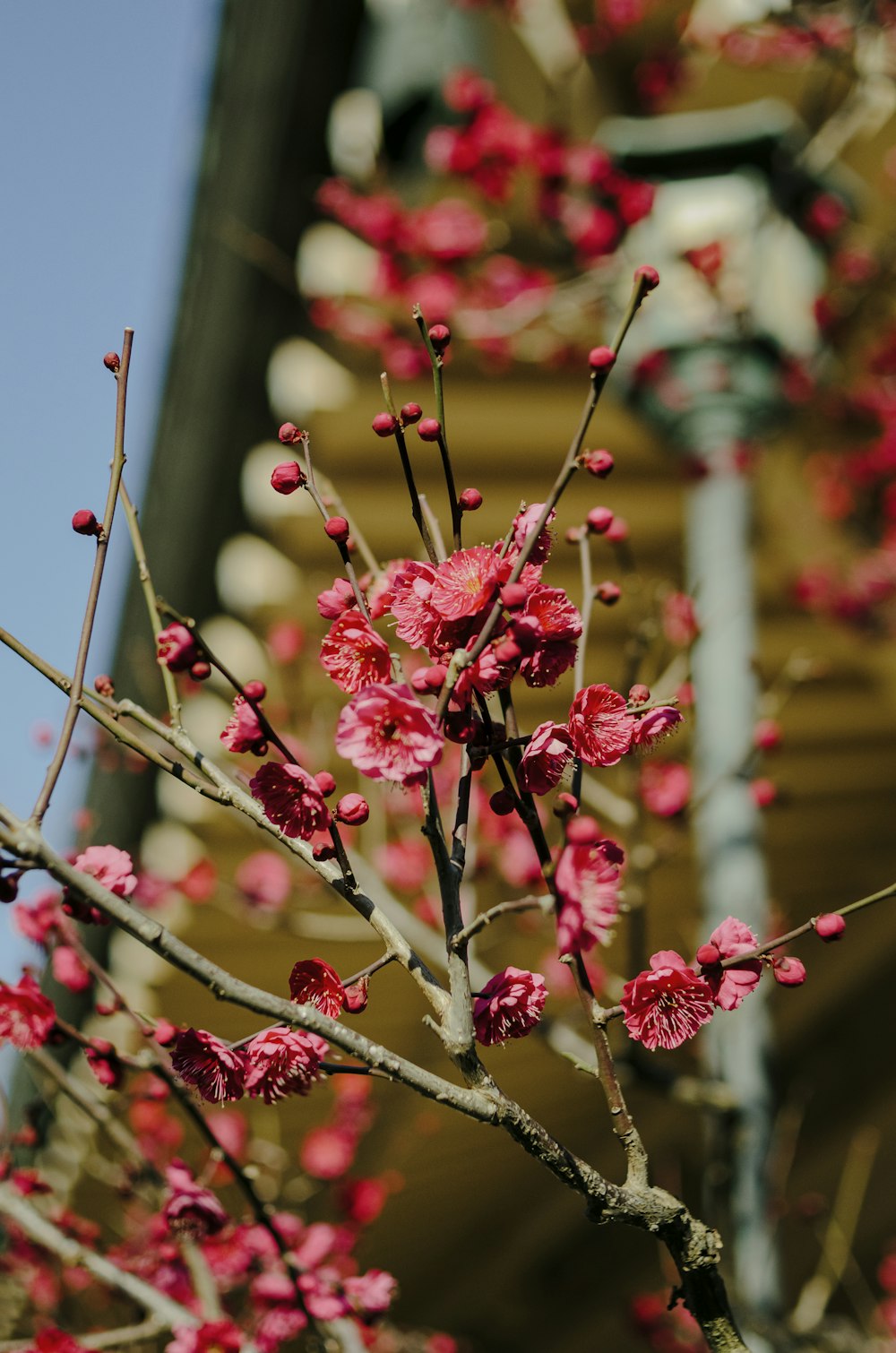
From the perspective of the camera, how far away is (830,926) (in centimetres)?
101

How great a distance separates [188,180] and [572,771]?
8.55 ft

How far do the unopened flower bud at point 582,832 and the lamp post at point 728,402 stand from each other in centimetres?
132

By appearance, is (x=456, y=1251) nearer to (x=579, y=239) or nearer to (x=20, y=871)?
(x=579, y=239)

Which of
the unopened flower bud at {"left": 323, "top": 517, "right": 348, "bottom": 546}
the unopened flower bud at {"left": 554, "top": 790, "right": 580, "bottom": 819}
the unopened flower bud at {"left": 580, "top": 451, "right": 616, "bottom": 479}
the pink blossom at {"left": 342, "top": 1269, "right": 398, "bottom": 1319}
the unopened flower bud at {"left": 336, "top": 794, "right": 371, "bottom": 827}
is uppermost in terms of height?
the unopened flower bud at {"left": 580, "top": 451, "right": 616, "bottom": 479}

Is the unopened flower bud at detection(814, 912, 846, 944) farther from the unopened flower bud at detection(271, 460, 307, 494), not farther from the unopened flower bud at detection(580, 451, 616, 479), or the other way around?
the unopened flower bud at detection(271, 460, 307, 494)

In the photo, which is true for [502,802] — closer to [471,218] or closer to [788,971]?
[788,971]

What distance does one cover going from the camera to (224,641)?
3549 millimetres

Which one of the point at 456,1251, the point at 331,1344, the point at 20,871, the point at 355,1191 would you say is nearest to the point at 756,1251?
the point at 331,1344

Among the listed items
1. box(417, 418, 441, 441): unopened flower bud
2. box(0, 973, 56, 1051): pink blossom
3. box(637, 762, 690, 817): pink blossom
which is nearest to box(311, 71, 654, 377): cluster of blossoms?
box(637, 762, 690, 817): pink blossom

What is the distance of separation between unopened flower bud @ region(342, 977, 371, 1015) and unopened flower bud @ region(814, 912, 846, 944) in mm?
382

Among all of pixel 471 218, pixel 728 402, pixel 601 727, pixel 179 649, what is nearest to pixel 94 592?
pixel 179 649

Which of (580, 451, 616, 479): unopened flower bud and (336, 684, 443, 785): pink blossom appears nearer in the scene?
(336, 684, 443, 785): pink blossom

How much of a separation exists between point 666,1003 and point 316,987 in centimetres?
29

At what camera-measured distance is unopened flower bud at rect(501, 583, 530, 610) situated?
0.89 metres
